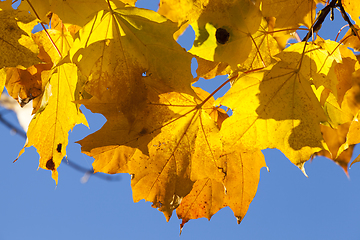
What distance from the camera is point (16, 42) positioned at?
67 centimetres

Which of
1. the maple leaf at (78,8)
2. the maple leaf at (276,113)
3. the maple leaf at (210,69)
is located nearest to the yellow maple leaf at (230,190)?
the maple leaf at (276,113)

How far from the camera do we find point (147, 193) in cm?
78

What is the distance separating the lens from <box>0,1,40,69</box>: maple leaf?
658mm

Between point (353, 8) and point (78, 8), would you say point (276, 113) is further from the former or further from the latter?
point (78, 8)

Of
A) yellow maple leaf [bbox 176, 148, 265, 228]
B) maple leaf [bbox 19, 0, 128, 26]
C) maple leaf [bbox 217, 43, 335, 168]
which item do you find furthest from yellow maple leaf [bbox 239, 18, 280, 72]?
maple leaf [bbox 19, 0, 128, 26]

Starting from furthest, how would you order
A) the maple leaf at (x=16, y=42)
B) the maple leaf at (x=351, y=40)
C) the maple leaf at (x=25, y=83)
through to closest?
1. the maple leaf at (x=25, y=83)
2. the maple leaf at (x=351, y=40)
3. the maple leaf at (x=16, y=42)

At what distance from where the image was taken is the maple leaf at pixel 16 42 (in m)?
0.66

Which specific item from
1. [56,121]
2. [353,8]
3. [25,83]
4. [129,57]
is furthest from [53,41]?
[353,8]

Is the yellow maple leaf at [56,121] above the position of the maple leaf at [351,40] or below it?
below

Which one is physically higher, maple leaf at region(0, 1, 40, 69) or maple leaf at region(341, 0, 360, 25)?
maple leaf at region(341, 0, 360, 25)

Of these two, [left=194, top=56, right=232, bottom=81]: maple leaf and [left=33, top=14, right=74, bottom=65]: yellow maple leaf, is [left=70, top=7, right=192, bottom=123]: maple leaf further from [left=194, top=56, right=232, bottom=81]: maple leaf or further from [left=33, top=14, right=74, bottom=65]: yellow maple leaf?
[left=33, top=14, right=74, bottom=65]: yellow maple leaf

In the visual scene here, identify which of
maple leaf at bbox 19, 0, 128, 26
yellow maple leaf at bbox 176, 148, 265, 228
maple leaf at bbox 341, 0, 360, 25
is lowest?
yellow maple leaf at bbox 176, 148, 265, 228

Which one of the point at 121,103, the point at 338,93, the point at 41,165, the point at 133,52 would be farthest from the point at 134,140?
the point at 338,93

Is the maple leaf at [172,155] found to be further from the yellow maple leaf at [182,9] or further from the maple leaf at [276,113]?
the yellow maple leaf at [182,9]
